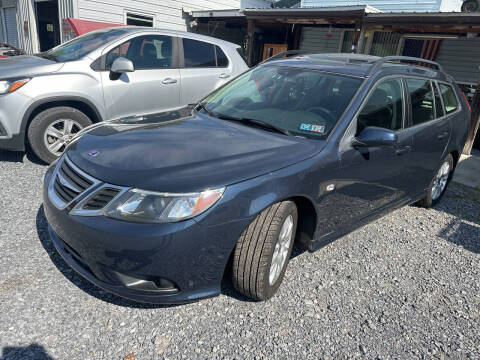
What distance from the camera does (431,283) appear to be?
3.14m

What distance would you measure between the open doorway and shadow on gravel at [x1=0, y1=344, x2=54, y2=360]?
44.2 feet

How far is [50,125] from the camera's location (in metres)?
4.50

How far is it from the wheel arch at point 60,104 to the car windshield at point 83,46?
1.84 feet

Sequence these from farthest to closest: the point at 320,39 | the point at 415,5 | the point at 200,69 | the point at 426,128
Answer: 1. the point at 320,39
2. the point at 415,5
3. the point at 200,69
4. the point at 426,128

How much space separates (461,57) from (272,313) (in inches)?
510

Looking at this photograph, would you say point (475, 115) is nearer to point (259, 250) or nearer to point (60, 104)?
point (259, 250)

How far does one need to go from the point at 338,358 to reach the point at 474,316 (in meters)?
1.29

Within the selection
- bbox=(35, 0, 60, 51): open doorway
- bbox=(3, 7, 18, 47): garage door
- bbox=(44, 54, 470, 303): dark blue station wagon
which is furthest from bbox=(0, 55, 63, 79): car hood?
bbox=(3, 7, 18, 47): garage door

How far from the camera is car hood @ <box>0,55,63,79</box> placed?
166 inches

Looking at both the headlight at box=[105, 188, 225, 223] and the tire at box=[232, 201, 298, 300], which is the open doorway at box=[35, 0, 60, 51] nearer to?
the headlight at box=[105, 188, 225, 223]

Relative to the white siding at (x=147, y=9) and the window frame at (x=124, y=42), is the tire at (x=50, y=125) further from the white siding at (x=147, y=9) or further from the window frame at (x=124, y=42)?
the white siding at (x=147, y=9)

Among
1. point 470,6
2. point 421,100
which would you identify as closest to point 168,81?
point 421,100

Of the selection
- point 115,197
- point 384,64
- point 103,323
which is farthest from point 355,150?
point 103,323

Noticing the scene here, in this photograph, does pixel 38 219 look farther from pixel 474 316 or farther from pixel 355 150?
pixel 474 316
